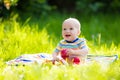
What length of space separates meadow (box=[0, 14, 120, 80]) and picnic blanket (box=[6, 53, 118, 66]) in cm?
17

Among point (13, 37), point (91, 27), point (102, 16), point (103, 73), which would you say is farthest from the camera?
point (102, 16)

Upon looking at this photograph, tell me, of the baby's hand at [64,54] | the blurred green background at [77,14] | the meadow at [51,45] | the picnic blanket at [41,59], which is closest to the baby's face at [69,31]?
the baby's hand at [64,54]

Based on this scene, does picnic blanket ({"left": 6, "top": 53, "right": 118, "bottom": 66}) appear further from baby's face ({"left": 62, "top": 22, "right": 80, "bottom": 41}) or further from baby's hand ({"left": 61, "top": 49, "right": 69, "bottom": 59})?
baby's face ({"left": 62, "top": 22, "right": 80, "bottom": 41})

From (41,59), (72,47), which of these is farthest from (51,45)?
(72,47)

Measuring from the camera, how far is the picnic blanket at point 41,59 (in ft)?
18.9

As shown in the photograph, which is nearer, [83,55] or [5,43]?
[83,55]

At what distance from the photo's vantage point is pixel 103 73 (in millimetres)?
4703

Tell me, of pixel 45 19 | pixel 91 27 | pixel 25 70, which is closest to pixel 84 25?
pixel 91 27

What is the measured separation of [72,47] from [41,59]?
1.62 feet

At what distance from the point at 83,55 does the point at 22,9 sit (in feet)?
13.3

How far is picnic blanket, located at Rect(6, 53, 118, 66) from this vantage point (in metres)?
5.75

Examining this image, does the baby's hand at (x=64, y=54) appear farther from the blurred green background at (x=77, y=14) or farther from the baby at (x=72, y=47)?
the blurred green background at (x=77, y=14)

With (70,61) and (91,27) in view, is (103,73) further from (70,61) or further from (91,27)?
(91,27)

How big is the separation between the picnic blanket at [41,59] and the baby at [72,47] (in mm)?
134
